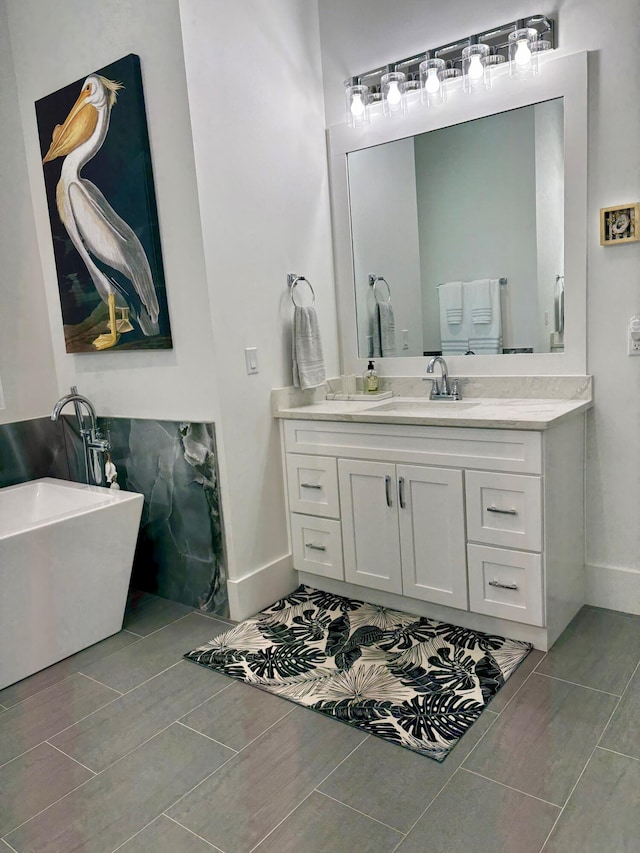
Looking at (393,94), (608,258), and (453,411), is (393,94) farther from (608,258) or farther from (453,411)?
(453,411)

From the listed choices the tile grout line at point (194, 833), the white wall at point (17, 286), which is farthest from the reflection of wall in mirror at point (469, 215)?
the tile grout line at point (194, 833)

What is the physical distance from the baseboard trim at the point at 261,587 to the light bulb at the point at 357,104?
6.84 feet

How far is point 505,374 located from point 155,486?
1.66 m

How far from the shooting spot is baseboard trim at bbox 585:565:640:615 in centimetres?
265

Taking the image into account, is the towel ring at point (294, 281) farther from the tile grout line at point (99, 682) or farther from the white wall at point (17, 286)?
the tile grout line at point (99, 682)

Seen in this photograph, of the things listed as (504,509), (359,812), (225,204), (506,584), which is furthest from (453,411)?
(359,812)

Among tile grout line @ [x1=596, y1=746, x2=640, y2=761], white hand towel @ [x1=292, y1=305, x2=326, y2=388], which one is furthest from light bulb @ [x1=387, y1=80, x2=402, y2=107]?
tile grout line @ [x1=596, y1=746, x2=640, y2=761]

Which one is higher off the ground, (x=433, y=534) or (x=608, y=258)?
(x=608, y=258)

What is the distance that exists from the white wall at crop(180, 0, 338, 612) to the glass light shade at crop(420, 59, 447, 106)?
1.87 feet

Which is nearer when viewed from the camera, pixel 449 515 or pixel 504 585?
pixel 504 585

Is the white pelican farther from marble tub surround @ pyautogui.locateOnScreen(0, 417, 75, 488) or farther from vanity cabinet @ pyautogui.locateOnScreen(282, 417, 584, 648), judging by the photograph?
vanity cabinet @ pyautogui.locateOnScreen(282, 417, 584, 648)

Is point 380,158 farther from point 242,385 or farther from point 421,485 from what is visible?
point 421,485

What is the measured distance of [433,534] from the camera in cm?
261

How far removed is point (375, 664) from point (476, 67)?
238 centimetres
